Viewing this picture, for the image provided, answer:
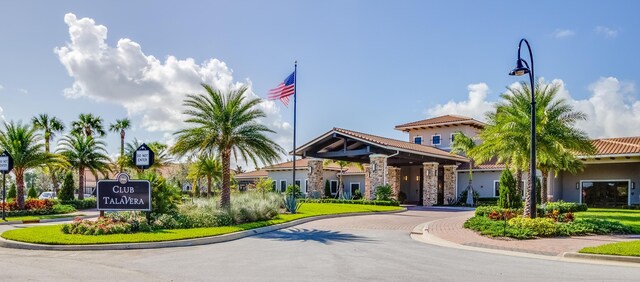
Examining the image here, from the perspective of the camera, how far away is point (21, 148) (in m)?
28.5

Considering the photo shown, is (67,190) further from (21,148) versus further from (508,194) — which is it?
(508,194)

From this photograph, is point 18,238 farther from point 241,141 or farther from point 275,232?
point 241,141

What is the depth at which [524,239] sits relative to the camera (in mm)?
15391

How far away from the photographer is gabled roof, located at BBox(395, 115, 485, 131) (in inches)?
1653

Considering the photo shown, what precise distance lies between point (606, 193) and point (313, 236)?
26.3 metres

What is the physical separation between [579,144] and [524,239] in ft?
32.4

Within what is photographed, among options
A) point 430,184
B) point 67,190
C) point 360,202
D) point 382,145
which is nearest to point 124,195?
point 382,145

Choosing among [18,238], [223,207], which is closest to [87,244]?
[18,238]

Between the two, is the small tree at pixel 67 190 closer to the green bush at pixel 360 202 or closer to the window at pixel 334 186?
the green bush at pixel 360 202

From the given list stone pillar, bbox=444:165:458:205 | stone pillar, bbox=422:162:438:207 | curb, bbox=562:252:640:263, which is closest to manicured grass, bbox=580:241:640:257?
curb, bbox=562:252:640:263

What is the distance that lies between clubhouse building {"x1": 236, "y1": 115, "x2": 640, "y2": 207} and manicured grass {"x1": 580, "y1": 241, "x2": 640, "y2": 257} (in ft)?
65.1

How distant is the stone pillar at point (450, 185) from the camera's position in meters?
38.1

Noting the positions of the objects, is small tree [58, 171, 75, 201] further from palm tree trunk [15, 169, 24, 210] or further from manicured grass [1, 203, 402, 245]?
manicured grass [1, 203, 402, 245]

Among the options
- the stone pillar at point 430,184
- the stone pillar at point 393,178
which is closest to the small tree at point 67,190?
the stone pillar at point 393,178
